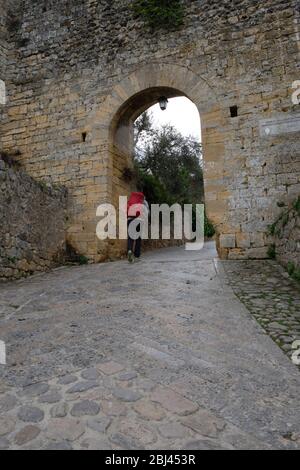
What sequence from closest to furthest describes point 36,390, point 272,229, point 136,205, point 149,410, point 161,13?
point 149,410
point 36,390
point 272,229
point 136,205
point 161,13

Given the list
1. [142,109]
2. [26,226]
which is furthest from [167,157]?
[26,226]

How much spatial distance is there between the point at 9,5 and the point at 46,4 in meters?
1.17

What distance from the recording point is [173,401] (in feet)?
5.97

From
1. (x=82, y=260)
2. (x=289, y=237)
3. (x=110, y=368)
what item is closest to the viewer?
(x=110, y=368)

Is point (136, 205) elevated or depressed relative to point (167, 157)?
depressed

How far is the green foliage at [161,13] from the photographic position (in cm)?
719

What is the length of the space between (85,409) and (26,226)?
4578 millimetres

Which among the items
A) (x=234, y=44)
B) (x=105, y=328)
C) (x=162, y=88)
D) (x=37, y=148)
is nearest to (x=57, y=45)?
(x=37, y=148)

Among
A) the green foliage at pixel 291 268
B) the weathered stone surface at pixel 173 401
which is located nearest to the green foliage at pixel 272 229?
the green foliage at pixel 291 268
